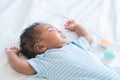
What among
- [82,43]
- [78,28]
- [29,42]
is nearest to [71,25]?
[78,28]

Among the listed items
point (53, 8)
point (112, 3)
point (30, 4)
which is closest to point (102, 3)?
point (112, 3)

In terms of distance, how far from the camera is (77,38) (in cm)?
134

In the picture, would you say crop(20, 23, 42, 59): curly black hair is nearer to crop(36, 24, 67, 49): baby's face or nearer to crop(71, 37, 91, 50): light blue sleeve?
crop(36, 24, 67, 49): baby's face

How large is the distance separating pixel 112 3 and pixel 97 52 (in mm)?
373

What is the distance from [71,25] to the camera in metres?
1.38

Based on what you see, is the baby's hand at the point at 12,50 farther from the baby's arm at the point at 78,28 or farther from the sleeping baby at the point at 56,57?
the baby's arm at the point at 78,28

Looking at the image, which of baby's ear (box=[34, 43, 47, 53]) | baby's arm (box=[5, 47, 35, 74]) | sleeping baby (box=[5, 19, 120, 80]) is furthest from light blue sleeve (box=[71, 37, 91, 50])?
baby's arm (box=[5, 47, 35, 74])

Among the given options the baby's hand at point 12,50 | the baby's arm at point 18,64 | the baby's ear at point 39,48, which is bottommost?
the baby's arm at point 18,64

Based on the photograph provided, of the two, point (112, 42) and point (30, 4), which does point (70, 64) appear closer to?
point (112, 42)

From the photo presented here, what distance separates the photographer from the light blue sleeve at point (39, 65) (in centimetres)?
118

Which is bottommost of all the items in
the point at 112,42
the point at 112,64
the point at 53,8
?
the point at 112,64

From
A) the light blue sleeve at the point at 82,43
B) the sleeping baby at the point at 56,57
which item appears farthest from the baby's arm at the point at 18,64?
the light blue sleeve at the point at 82,43

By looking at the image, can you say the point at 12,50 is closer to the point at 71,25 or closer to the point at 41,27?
the point at 41,27

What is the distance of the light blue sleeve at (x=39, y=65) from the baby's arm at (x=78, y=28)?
246 mm
